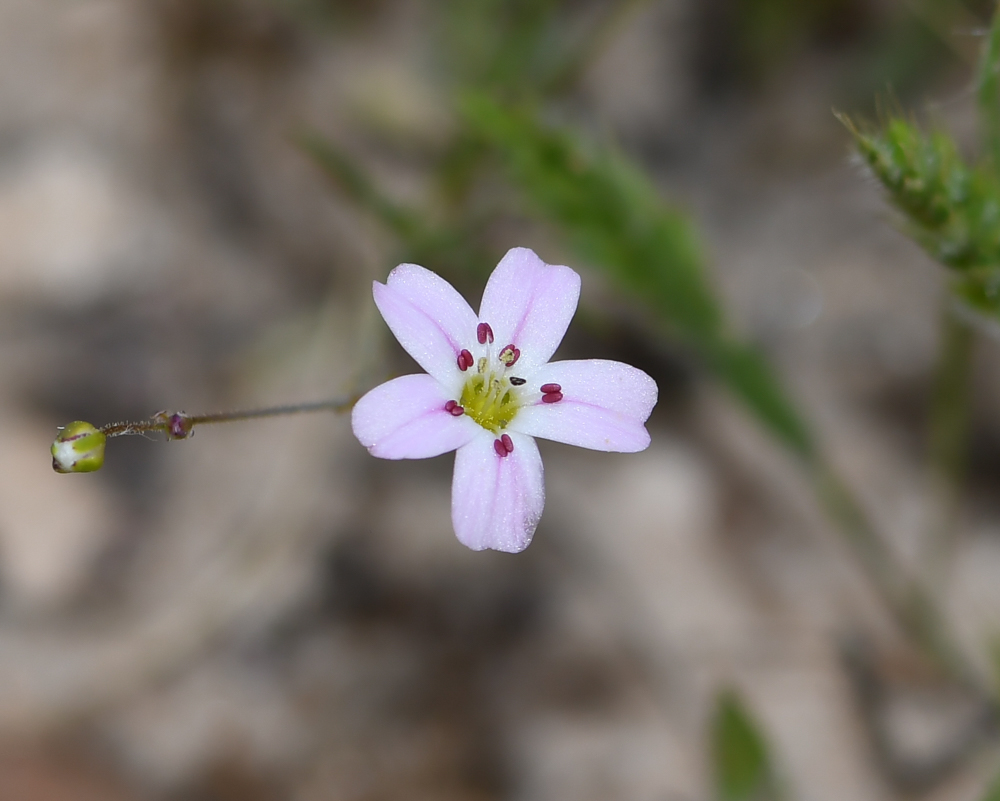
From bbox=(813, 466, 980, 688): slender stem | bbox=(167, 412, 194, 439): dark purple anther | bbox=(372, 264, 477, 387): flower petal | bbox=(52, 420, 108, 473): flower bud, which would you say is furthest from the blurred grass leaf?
bbox=(52, 420, 108, 473): flower bud

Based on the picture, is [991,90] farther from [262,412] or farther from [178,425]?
[178,425]

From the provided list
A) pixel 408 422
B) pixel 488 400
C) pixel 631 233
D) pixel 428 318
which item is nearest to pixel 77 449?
pixel 408 422

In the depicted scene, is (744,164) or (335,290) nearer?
(335,290)

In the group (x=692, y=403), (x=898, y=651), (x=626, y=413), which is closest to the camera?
(x=626, y=413)

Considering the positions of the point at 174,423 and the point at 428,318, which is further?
the point at 428,318

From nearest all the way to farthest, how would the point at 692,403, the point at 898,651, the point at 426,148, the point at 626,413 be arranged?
the point at 626,413 < the point at 898,651 < the point at 692,403 < the point at 426,148

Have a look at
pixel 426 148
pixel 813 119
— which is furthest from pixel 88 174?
pixel 813 119

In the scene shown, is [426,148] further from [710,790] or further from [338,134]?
[710,790]
